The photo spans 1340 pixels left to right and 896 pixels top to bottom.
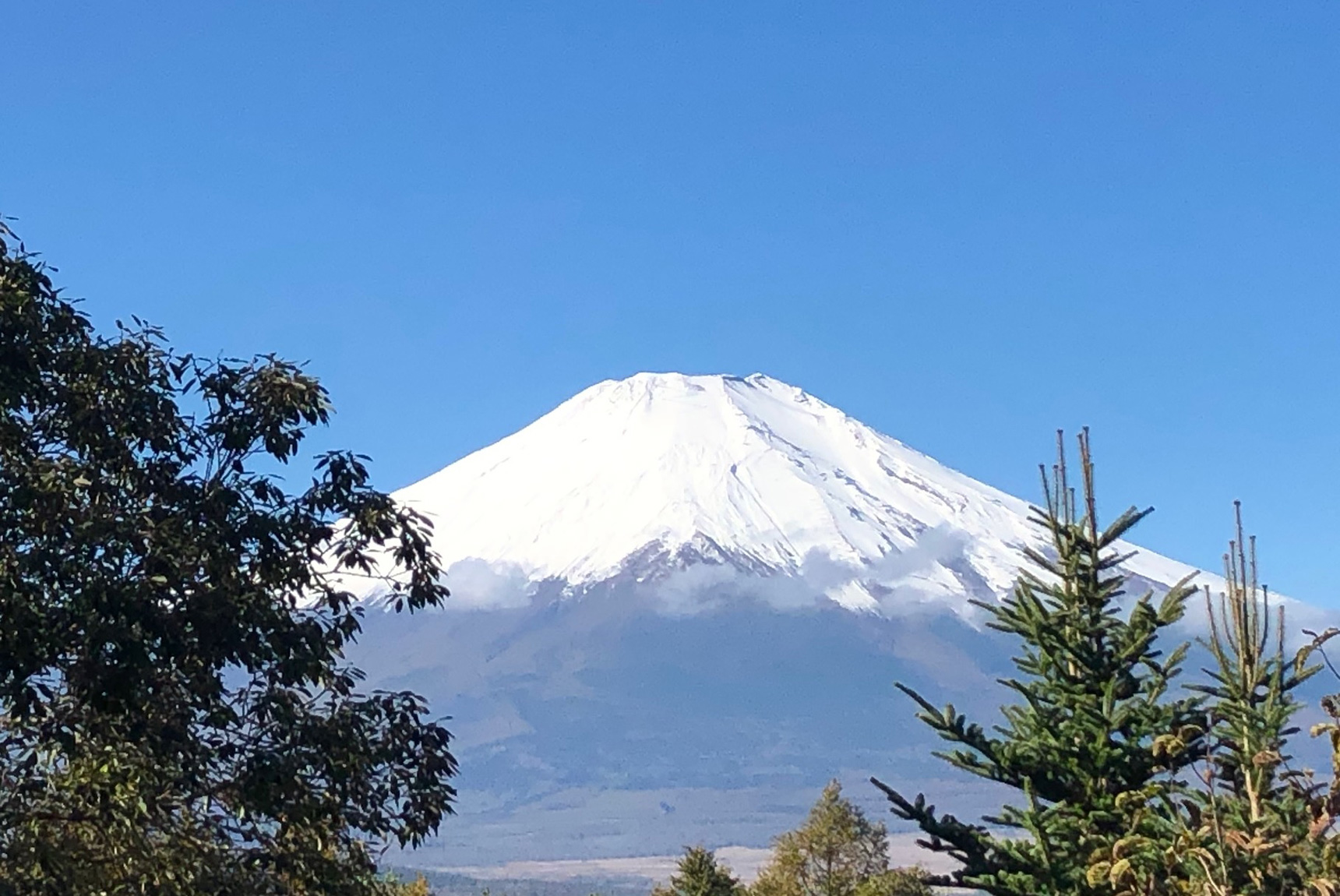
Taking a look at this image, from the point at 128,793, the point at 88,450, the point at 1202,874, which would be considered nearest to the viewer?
the point at 1202,874

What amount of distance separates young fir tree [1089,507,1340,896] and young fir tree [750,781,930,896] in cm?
3400

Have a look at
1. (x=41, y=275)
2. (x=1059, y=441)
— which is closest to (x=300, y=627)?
(x=41, y=275)

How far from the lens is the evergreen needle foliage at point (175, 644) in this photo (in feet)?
37.1

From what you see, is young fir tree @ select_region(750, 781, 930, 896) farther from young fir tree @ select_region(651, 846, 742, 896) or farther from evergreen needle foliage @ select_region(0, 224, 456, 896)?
evergreen needle foliage @ select_region(0, 224, 456, 896)

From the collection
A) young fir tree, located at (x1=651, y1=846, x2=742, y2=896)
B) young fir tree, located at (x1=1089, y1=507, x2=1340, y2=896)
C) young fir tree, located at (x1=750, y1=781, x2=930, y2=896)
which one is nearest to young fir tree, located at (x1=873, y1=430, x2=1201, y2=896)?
young fir tree, located at (x1=1089, y1=507, x2=1340, y2=896)

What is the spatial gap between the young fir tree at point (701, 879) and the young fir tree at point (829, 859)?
3653mm

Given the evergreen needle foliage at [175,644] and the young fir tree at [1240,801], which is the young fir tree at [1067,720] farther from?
the evergreen needle foliage at [175,644]

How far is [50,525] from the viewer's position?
38.7 feet

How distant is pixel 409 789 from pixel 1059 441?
17.9ft

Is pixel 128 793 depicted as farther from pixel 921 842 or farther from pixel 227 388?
pixel 921 842

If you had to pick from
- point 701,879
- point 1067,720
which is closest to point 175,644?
point 1067,720

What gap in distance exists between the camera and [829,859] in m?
48.8

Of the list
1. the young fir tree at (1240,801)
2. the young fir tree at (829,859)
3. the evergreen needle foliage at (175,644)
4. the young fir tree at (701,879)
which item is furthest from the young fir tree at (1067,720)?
the young fir tree at (829,859)

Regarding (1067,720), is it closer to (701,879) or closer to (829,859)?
(701,879)
